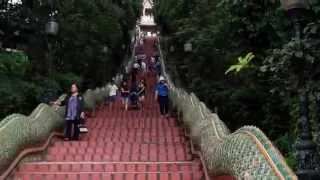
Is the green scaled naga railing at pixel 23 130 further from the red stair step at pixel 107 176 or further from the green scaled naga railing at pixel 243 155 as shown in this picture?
the green scaled naga railing at pixel 243 155

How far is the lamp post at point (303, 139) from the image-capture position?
20.8ft

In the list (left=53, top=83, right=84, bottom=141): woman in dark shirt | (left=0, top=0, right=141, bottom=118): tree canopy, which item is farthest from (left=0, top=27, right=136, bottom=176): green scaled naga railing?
(left=0, top=0, right=141, bottom=118): tree canopy

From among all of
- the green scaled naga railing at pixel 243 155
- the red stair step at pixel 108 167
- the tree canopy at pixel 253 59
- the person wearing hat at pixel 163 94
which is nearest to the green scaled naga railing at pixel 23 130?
the red stair step at pixel 108 167

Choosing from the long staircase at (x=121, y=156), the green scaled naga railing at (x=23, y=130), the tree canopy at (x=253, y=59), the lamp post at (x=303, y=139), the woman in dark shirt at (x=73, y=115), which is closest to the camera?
the lamp post at (x=303, y=139)

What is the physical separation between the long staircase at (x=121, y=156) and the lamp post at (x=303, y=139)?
3.25 meters

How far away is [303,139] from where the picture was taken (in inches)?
258

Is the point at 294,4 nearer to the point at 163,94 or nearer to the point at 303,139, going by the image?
the point at 303,139

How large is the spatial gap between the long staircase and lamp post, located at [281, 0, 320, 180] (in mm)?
3249

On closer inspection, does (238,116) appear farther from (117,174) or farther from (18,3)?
(117,174)

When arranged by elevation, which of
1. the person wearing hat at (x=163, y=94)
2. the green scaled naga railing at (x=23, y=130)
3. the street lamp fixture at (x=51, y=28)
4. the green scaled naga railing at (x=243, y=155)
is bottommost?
the person wearing hat at (x=163, y=94)

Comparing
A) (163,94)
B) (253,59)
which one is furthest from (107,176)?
(163,94)

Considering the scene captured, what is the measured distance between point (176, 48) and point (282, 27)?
95.6ft

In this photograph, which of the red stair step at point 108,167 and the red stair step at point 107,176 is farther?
the red stair step at point 108,167

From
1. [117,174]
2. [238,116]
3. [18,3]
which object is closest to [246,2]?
[117,174]
